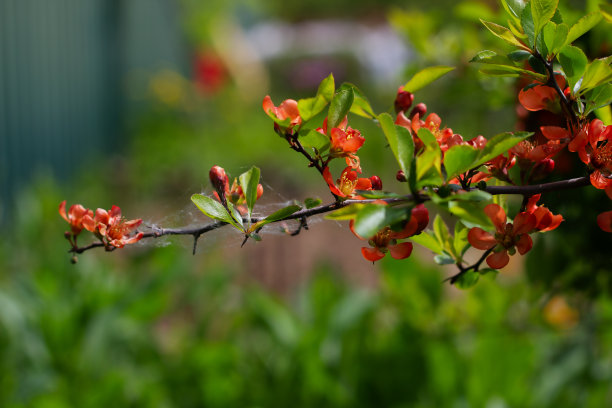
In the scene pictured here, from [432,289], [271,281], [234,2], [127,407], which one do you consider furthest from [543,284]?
[234,2]

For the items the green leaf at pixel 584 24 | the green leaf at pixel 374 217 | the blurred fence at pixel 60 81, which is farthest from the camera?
the blurred fence at pixel 60 81

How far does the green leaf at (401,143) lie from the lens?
49 centimetres

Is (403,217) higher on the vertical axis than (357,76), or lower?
higher

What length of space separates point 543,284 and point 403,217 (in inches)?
32.4

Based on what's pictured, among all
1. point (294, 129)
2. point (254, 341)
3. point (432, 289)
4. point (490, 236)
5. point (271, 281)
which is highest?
point (294, 129)

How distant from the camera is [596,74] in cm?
53

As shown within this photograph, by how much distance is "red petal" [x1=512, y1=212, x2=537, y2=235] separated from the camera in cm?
52

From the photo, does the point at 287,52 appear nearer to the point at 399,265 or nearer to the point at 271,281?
the point at 271,281

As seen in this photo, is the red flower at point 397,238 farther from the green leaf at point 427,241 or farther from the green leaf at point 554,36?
the green leaf at point 554,36

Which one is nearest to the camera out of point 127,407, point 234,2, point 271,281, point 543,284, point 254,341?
point 543,284

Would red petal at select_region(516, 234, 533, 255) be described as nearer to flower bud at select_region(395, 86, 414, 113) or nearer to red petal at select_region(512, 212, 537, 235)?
red petal at select_region(512, 212, 537, 235)

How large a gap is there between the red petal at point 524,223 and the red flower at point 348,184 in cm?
13

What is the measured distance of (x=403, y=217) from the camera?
46 centimetres

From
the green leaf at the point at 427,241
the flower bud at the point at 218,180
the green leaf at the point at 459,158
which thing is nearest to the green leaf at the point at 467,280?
the green leaf at the point at 427,241
